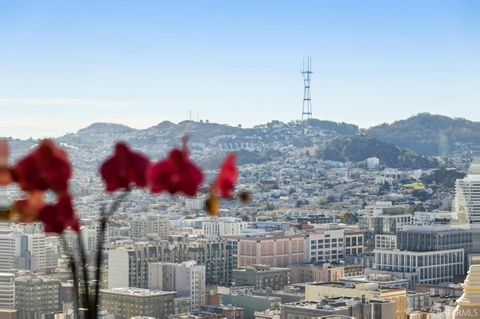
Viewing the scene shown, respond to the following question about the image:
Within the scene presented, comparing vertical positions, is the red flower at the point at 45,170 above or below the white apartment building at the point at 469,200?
below

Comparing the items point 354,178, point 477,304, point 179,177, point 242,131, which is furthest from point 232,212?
point 179,177

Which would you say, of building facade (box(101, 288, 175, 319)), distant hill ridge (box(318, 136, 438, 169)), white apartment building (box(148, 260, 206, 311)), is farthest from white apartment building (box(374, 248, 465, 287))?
distant hill ridge (box(318, 136, 438, 169))

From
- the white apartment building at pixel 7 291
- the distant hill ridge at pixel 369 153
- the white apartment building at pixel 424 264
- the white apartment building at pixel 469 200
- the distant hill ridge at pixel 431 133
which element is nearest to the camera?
the white apartment building at pixel 7 291

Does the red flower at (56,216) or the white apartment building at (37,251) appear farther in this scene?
the white apartment building at (37,251)

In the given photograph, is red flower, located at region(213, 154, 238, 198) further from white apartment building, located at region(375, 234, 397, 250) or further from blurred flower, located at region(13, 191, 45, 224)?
white apartment building, located at region(375, 234, 397, 250)

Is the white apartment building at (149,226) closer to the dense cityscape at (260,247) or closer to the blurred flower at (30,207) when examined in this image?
the dense cityscape at (260,247)

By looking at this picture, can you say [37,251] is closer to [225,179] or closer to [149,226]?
[149,226]

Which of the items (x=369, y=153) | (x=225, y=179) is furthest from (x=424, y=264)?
(x=225, y=179)

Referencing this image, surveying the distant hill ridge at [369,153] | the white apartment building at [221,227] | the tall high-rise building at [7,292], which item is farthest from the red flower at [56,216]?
the distant hill ridge at [369,153]
